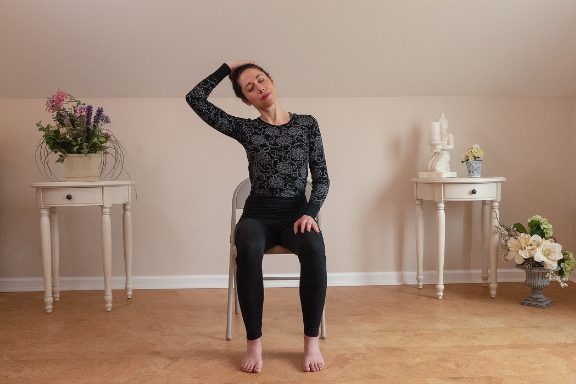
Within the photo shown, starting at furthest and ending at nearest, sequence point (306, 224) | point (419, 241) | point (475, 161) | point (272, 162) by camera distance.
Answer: point (419, 241) → point (475, 161) → point (272, 162) → point (306, 224)

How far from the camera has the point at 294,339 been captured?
6.89ft

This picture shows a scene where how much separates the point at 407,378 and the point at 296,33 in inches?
74.5

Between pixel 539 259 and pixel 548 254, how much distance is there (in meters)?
0.08

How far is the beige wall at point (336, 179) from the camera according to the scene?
309cm

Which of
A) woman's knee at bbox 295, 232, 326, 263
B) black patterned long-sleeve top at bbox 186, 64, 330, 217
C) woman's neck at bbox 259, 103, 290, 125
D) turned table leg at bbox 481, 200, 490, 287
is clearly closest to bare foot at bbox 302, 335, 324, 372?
woman's knee at bbox 295, 232, 326, 263

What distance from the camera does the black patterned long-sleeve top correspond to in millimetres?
1991

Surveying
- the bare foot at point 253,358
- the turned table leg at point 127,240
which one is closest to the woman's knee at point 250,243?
the bare foot at point 253,358

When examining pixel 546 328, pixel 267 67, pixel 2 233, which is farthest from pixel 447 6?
pixel 2 233

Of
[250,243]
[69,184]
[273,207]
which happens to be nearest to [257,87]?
[273,207]

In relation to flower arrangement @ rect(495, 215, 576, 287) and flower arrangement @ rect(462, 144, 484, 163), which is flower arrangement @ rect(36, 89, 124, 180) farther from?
flower arrangement @ rect(495, 215, 576, 287)

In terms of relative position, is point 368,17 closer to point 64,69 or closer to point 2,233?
point 64,69

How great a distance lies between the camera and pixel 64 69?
2.90m

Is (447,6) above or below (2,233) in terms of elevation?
above

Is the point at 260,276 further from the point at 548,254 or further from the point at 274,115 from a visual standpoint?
the point at 548,254
